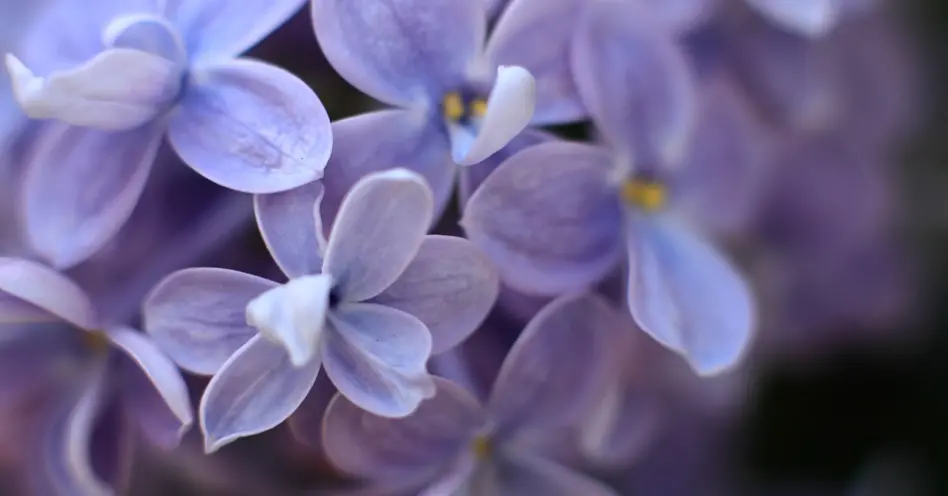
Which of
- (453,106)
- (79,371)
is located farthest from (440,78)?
(79,371)

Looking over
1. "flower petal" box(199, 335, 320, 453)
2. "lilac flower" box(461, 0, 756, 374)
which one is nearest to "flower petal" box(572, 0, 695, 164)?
"lilac flower" box(461, 0, 756, 374)

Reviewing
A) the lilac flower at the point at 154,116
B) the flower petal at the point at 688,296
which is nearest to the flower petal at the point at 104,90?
the lilac flower at the point at 154,116

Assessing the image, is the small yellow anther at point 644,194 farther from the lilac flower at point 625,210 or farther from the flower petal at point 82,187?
the flower petal at point 82,187

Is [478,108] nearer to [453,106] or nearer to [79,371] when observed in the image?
[453,106]

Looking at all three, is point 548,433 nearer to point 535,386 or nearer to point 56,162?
point 535,386

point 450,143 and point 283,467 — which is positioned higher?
point 450,143

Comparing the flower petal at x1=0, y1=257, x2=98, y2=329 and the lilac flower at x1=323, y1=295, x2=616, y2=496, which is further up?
the flower petal at x1=0, y1=257, x2=98, y2=329

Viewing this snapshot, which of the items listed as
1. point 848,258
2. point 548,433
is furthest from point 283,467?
point 848,258

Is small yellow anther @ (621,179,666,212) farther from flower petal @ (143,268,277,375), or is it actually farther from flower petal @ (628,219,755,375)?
flower petal @ (143,268,277,375)
